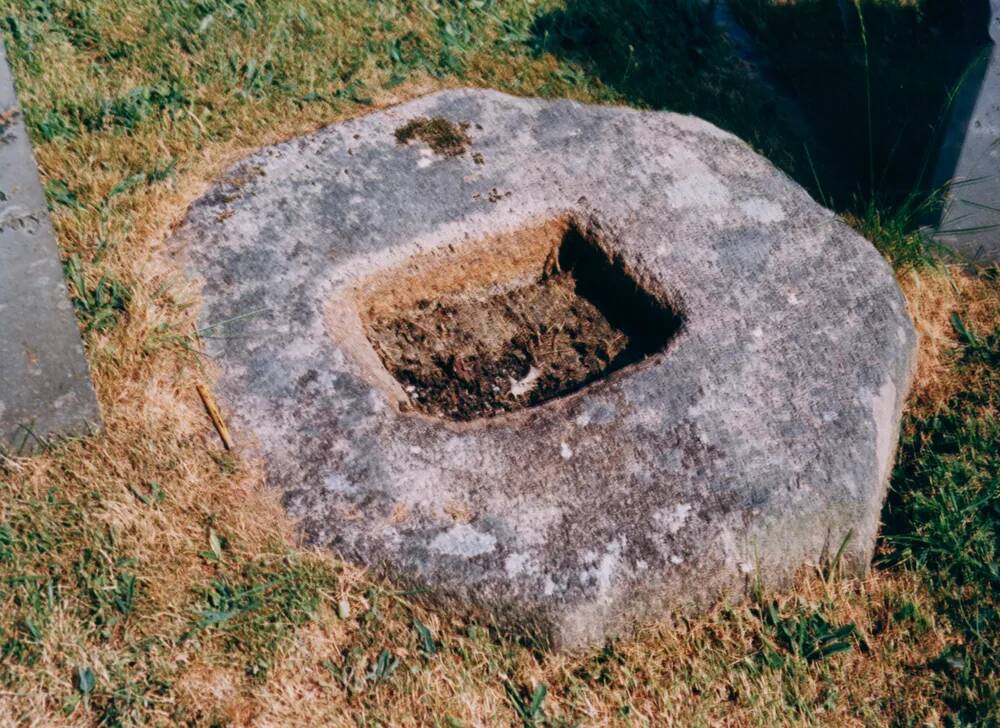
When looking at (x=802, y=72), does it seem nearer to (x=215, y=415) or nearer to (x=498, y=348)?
(x=498, y=348)

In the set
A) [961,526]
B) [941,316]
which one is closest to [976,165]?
[941,316]

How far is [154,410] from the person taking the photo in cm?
281

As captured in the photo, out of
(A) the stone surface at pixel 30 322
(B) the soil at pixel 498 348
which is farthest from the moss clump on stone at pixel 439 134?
(A) the stone surface at pixel 30 322

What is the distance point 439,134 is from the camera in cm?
369

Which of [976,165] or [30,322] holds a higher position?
[976,165]

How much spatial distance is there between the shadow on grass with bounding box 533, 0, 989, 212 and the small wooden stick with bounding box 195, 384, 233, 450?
2540mm

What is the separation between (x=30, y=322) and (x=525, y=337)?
1.48 meters

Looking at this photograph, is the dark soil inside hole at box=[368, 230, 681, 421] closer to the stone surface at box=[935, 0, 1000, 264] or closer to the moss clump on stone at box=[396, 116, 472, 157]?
the moss clump on stone at box=[396, 116, 472, 157]

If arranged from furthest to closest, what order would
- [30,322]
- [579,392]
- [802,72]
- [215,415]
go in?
[802,72] → [579,392] → [215,415] → [30,322]

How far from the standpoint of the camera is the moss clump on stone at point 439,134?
3.64m

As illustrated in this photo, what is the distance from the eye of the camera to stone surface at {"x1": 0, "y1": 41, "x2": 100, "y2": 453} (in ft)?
7.71

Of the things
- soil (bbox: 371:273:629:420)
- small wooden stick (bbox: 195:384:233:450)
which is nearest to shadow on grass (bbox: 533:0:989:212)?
soil (bbox: 371:273:629:420)

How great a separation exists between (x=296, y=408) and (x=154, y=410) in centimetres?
39

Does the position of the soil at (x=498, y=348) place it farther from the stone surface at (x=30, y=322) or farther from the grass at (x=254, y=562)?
the stone surface at (x=30, y=322)
